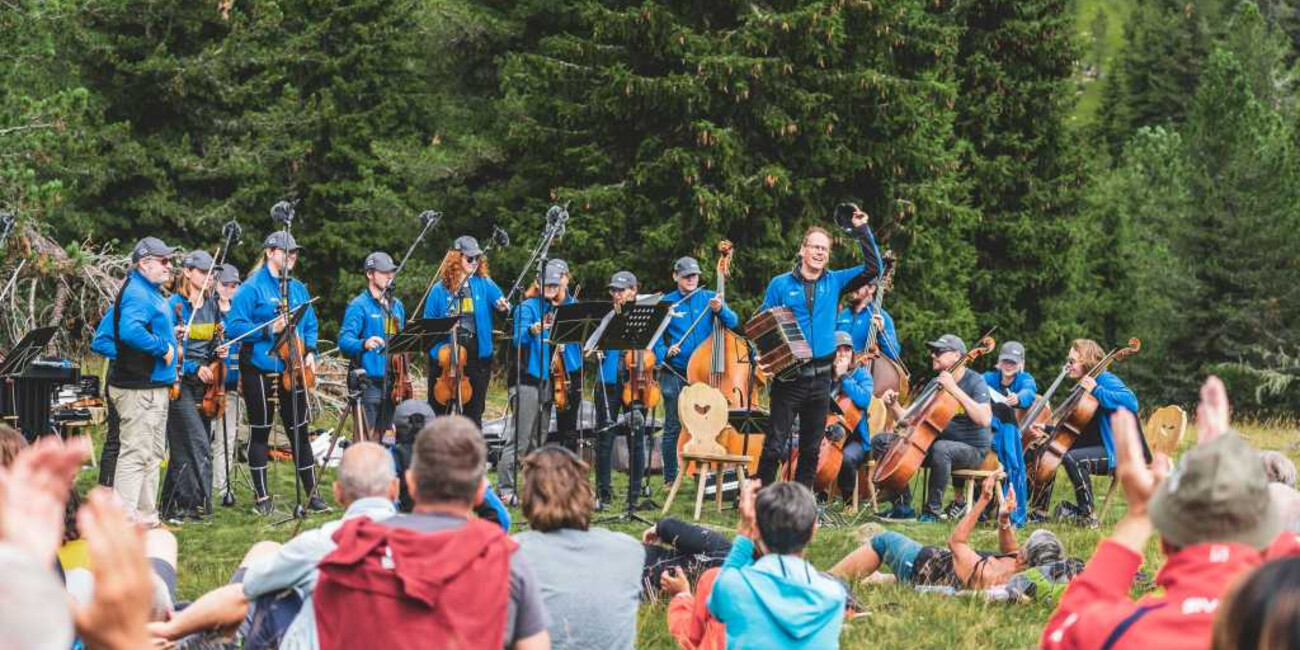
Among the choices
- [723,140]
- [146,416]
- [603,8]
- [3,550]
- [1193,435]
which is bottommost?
[1193,435]

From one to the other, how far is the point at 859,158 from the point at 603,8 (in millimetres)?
4539

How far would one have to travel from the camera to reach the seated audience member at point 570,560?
4.61 metres

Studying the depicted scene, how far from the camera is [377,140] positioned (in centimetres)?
2630

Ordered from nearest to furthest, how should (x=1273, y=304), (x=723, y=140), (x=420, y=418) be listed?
(x=420, y=418), (x=723, y=140), (x=1273, y=304)

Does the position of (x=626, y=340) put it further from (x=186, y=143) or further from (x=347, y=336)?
(x=186, y=143)

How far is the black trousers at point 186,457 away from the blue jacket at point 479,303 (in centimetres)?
198

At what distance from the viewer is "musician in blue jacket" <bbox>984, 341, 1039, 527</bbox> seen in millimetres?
11430

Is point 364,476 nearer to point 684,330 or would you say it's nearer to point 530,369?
point 530,369

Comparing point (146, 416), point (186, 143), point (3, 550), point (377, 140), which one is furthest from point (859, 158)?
point (3, 550)

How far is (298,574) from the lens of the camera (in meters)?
4.38

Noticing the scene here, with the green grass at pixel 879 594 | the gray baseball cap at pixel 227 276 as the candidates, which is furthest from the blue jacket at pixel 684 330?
the gray baseball cap at pixel 227 276

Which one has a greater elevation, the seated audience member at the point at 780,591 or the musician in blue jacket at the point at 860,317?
the musician in blue jacket at the point at 860,317

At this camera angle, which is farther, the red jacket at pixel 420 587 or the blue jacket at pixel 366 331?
the blue jacket at pixel 366 331

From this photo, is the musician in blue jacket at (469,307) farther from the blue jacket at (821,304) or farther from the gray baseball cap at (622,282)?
the blue jacket at (821,304)
